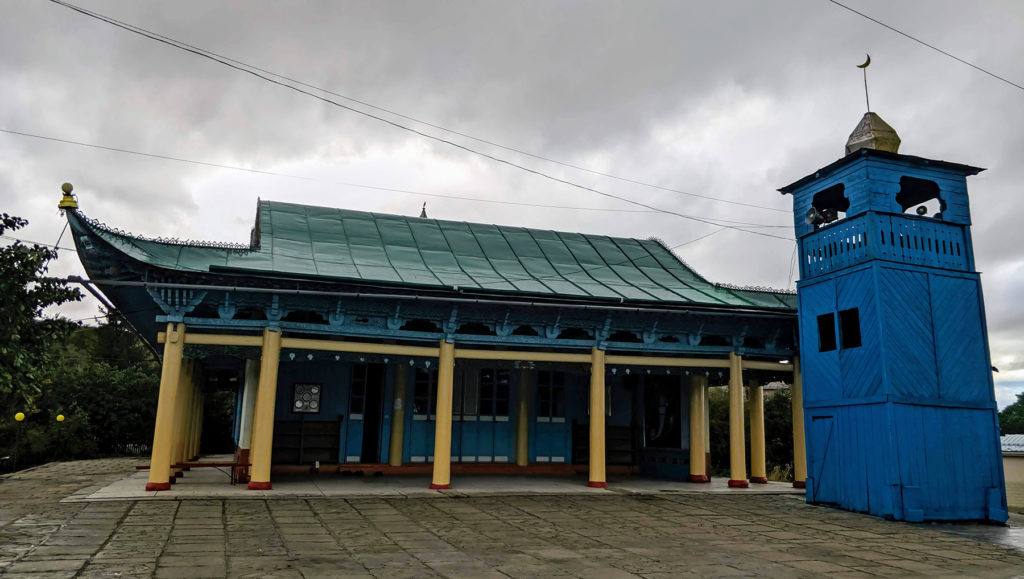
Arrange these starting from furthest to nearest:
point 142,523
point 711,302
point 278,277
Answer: point 711,302 < point 278,277 < point 142,523

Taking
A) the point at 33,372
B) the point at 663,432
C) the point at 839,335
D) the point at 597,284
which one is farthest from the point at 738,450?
the point at 33,372

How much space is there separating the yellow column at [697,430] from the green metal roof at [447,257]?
2.48 metres

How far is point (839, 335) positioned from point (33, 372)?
14.2 m

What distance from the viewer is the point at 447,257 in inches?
703

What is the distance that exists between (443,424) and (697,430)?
24.5ft

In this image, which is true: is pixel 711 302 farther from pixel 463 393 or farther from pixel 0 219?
pixel 0 219

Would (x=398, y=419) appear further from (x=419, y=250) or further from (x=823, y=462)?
(x=823, y=462)

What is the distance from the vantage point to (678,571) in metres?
7.88

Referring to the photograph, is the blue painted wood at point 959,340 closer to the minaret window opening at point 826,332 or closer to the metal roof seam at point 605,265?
the minaret window opening at point 826,332

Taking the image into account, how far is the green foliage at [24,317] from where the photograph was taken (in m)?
7.67

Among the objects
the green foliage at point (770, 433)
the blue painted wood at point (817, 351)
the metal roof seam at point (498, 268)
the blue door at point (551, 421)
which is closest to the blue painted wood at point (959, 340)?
the blue painted wood at point (817, 351)

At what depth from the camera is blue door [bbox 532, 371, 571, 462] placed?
19500 millimetres

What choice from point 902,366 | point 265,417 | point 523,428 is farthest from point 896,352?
point 265,417

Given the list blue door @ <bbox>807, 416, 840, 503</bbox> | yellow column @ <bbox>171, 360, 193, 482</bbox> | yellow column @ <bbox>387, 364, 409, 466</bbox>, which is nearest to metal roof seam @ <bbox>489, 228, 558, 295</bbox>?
yellow column @ <bbox>387, 364, 409, 466</bbox>
